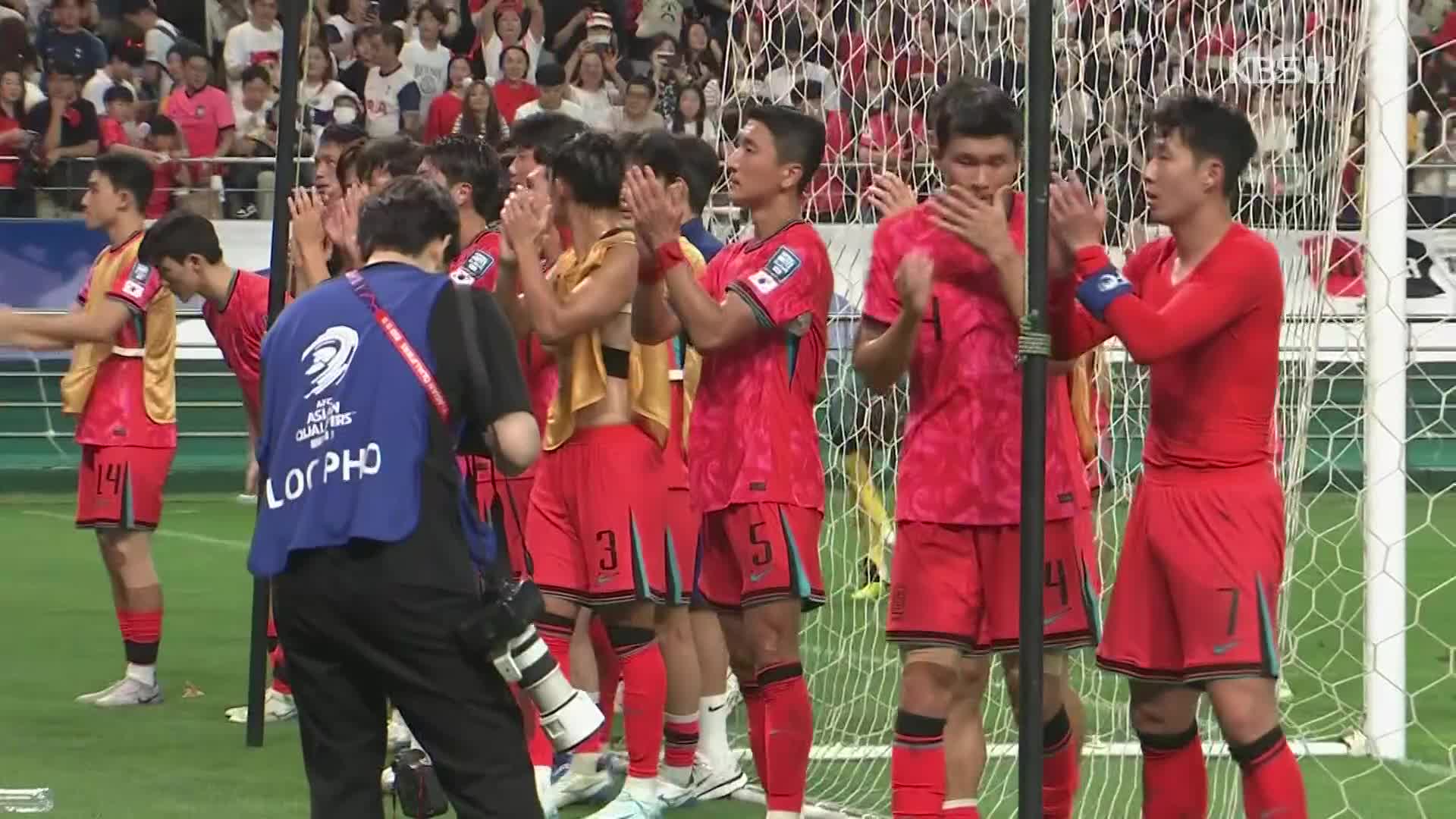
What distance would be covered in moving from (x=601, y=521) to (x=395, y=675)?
1862 mm

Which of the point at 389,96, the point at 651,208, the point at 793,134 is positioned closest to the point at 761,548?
the point at 651,208

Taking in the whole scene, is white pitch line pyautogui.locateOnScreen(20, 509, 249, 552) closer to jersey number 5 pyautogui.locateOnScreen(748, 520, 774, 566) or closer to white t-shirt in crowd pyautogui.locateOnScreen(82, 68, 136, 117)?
white t-shirt in crowd pyautogui.locateOnScreen(82, 68, 136, 117)

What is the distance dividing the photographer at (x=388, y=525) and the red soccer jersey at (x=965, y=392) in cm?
106

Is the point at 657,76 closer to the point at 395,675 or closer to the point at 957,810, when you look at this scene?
the point at 957,810

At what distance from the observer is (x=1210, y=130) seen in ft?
16.9

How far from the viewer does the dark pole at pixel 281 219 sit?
7746 mm

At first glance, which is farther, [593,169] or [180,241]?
[180,241]

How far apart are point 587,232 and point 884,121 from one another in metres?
2.23

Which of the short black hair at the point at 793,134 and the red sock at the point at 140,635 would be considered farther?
the red sock at the point at 140,635

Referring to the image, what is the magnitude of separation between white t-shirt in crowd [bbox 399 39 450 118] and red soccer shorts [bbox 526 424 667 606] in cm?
1302

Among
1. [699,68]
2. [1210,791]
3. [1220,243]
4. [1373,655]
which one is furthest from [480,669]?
[699,68]

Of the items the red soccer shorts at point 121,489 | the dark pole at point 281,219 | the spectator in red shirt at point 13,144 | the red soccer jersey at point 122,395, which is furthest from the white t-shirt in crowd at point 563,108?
the dark pole at point 281,219

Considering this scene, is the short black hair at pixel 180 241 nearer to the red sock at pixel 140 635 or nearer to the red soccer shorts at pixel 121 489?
the red soccer shorts at pixel 121 489

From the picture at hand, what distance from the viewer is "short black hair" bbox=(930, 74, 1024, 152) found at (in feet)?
17.6
